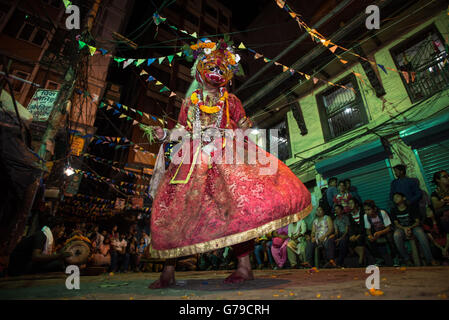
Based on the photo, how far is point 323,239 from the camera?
22.7 feet

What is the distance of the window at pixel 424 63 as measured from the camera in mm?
7023

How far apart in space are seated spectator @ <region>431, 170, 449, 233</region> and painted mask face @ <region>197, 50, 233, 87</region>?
18.7ft

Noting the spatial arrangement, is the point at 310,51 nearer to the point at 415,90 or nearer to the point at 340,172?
the point at 415,90

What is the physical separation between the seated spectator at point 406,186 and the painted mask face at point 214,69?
6038 mm

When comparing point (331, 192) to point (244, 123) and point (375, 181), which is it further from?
point (244, 123)

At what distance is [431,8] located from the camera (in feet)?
23.0

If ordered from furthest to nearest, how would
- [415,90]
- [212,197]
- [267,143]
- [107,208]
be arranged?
1. [107,208]
2. [267,143]
3. [415,90]
4. [212,197]

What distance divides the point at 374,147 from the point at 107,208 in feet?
56.1

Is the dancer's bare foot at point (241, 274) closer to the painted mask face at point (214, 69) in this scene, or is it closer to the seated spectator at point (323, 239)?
the painted mask face at point (214, 69)

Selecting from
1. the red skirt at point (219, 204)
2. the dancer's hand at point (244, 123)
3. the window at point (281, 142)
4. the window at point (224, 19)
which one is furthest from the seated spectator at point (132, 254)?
the window at point (224, 19)

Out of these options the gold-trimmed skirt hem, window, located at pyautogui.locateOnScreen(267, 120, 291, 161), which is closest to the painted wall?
window, located at pyautogui.locateOnScreen(267, 120, 291, 161)

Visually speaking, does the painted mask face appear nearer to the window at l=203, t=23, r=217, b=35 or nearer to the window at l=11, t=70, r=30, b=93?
the window at l=11, t=70, r=30, b=93

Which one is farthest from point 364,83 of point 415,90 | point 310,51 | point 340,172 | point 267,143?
point 267,143

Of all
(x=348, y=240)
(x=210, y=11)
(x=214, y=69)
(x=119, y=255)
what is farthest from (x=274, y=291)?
(x=210, y=11)
